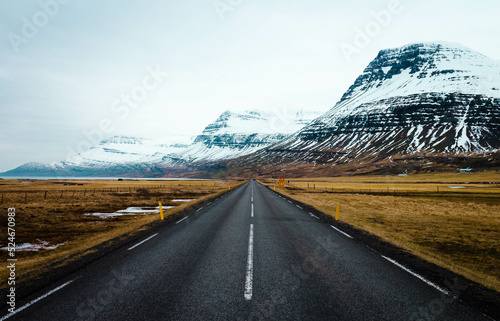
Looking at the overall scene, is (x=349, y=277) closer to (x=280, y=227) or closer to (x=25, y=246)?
(x=280, y=227)

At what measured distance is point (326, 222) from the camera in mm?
16297

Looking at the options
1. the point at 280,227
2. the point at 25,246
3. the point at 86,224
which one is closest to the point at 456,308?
the point at 280,227

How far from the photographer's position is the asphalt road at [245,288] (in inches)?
207

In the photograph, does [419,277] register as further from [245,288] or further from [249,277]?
[245,288]

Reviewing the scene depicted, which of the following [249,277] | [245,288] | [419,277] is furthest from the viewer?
[419,277]

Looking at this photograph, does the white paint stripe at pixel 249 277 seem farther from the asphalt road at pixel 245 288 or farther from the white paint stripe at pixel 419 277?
the white paint stripe at pixel 419 277

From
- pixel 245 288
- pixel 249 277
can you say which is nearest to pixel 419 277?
pixel 249 277

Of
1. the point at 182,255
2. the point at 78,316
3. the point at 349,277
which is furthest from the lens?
the point at 182,255

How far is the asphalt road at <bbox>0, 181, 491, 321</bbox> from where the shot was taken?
17.3 feet

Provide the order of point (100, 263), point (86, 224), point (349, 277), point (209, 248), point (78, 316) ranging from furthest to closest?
point (86, 224), point (209, 248), point (100, 263), point (349, 277), point (78, 316)

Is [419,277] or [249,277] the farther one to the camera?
[419,277]

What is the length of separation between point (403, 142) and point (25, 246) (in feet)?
727

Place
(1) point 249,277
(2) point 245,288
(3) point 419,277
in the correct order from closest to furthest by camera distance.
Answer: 1. (2) point 245,288
2. (1) point 249,277
3. (3) point 419,277

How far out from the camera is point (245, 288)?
20.8 feet
